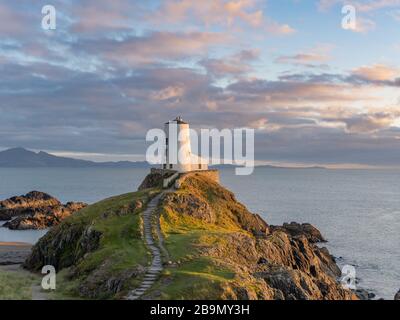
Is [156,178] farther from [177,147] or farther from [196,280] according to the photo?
[196,280]

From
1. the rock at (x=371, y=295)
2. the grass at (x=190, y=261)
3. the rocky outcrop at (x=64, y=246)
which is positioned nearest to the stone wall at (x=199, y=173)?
the grass at (x=190, y=261)

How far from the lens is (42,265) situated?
5491 cm

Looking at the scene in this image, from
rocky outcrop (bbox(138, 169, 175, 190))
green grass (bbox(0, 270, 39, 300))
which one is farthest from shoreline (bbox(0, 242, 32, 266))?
rocky outcrop (bbox(138, 169, 175, 190))

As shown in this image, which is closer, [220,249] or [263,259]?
[220,249]

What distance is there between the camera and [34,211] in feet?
425

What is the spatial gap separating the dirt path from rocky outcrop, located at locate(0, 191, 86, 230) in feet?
206

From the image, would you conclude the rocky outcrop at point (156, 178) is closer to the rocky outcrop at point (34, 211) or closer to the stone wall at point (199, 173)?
the stone wall at point (199, 173)

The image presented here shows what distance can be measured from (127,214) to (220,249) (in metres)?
14.3

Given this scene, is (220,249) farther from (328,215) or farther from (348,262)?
(328,215)

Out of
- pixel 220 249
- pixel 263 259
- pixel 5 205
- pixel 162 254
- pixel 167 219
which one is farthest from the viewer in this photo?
pixel 5 205

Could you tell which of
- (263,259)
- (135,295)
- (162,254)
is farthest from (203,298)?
(263,259)

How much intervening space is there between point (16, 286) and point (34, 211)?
302ft

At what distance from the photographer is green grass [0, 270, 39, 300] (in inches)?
1486

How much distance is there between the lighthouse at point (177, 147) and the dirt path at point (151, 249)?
1199cm
